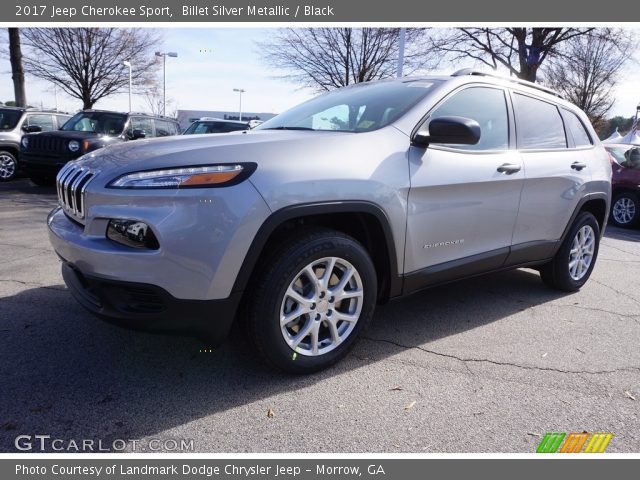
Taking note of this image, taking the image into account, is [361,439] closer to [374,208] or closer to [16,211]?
[374,208]

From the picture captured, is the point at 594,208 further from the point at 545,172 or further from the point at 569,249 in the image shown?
the point at 545,172

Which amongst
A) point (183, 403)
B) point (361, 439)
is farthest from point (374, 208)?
point (183, 403)

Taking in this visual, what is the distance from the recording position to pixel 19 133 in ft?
34.2

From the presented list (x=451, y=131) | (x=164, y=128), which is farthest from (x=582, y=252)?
(x=164, y=128)

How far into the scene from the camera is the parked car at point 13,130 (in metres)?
10.2

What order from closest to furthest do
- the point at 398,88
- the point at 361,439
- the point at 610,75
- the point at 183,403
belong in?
the point at 361,439 < the point at 183,403 < the point at 398,88 < the point at 610,75

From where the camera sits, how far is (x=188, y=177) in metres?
2.15

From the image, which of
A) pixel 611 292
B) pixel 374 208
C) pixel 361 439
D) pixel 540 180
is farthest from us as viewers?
pixel 611 292

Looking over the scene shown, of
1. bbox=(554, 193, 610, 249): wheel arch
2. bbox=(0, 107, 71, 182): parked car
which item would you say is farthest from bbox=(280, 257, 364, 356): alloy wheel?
bbox=(0, 107, 71, 182): parked car

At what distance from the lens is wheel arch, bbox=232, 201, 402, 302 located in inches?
88.6

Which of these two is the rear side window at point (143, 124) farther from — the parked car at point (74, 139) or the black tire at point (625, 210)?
the black tire at point (625, 210)

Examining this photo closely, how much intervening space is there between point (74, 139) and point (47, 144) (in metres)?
0.63

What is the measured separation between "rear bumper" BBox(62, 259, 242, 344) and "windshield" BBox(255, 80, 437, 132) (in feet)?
4.50

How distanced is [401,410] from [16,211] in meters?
6.86
